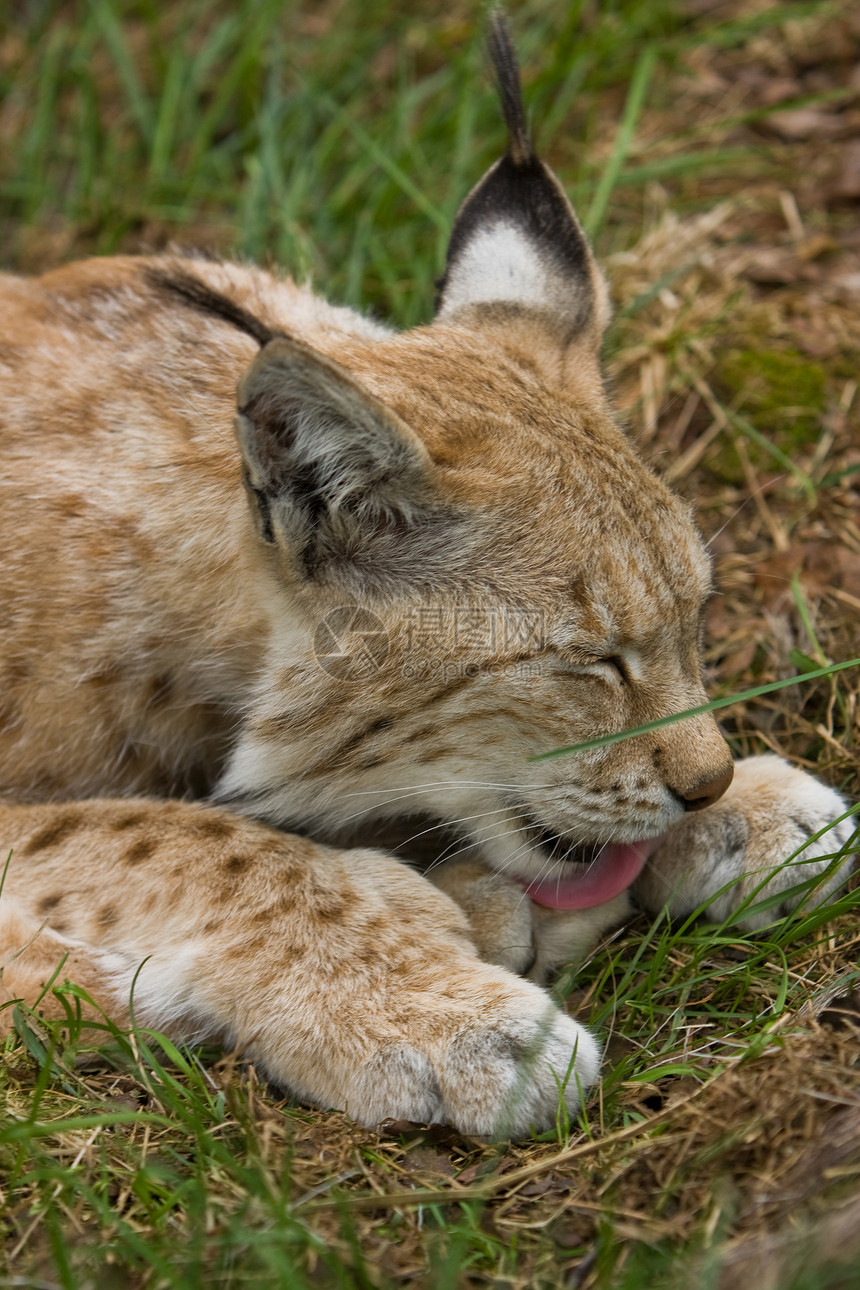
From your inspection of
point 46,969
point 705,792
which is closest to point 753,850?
point 705,792

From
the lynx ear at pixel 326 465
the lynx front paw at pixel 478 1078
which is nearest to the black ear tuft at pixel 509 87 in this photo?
the lynx ear at pixel 326 465

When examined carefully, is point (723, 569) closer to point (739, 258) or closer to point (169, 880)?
point (739, 258)

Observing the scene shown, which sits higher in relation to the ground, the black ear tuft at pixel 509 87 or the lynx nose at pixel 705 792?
the black ear tuft at pixel 509 87

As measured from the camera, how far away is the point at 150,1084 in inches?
98.7

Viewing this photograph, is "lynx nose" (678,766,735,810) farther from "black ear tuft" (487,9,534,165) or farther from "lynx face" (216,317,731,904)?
"black ear tuft" (487,9,534,165)

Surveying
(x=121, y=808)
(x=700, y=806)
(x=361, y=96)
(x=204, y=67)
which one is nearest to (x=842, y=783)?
(x=700, y=806)

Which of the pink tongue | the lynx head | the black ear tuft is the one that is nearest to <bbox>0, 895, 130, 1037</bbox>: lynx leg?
the lynx head

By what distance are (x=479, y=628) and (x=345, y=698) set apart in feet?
1.04

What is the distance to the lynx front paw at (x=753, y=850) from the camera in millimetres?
2896

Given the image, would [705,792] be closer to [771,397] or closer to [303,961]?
[303,961]

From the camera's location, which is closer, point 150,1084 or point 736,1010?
point 150,1084

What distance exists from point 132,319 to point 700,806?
182cm

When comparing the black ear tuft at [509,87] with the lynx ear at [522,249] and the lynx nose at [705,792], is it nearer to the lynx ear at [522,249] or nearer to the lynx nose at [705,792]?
the lynx ear at [522,249]

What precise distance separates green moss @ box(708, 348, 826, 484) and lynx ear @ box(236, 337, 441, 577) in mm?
1833
